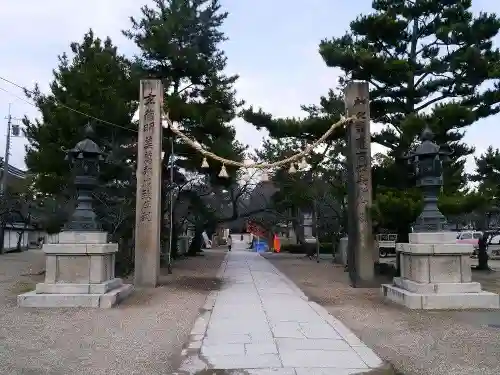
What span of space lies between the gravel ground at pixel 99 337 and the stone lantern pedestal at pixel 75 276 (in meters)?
0.35

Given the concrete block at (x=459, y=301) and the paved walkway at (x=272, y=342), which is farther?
the concrete block at (x=459, y=301)

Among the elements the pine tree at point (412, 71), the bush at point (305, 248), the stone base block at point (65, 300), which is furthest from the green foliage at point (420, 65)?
the bush at point (305, 248)

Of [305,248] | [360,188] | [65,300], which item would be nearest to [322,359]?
[65,300]

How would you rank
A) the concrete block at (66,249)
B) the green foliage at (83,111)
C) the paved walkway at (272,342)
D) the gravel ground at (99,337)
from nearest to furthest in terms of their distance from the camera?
1. the paved walkway at (272,342)
2. the gravel ground at (99,337)
3. the concrete block at (66,249)
4. the green foliage at (83,111)

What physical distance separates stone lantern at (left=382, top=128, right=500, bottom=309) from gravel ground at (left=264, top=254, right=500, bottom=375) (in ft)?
1.24

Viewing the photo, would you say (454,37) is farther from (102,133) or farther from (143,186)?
(102,133)

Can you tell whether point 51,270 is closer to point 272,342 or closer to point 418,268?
point 272,342

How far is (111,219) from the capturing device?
16.4m

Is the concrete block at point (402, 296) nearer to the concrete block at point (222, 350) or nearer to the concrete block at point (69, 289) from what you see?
the concrete block at point (222, 350)

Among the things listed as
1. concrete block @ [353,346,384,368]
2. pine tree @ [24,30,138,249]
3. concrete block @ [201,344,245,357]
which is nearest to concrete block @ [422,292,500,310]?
concrete block @ [353,346,384,368]

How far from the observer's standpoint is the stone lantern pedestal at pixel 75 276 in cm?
952

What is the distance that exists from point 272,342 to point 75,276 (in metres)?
5.17

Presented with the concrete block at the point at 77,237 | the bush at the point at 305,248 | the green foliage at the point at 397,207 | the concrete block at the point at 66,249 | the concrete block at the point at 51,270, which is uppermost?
the green foliage at the point at 397,207

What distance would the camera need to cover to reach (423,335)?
7102mm
